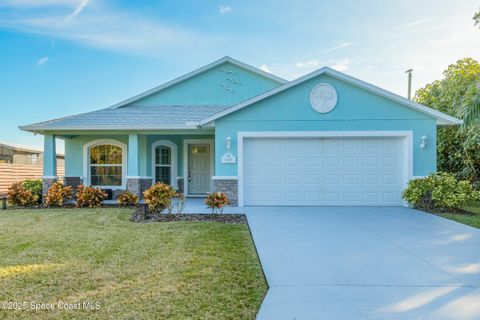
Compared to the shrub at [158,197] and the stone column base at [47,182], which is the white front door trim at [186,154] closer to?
the shrub at [158,197]

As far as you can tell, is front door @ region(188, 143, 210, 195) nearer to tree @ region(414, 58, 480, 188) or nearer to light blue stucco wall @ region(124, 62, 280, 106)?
light blue stucco wall @ region(124, 62, 280, 106)

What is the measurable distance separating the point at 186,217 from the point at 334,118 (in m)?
5.90

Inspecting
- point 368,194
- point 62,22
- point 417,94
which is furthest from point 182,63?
point 417,94

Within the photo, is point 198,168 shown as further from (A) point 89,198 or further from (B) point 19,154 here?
(B) point 19,154

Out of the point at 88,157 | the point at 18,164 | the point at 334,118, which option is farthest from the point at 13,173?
the point at 334,118

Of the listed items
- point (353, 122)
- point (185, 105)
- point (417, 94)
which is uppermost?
point (417, 94)

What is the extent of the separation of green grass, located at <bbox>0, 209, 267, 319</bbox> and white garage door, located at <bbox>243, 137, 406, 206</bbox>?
343 cm

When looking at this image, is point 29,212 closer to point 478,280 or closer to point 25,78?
point 478,280

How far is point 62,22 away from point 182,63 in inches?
240

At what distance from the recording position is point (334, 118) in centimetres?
1073

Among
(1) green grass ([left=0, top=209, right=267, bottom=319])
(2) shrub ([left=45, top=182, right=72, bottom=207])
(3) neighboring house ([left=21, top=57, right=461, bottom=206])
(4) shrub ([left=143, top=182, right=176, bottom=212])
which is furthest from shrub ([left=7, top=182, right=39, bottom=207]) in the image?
(3) neighboring house ([left=21, top=57, right=461, bottom=206])

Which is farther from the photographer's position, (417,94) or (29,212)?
(417,94)

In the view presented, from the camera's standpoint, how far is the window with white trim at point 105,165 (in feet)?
44.7

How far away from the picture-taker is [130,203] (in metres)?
11.2
